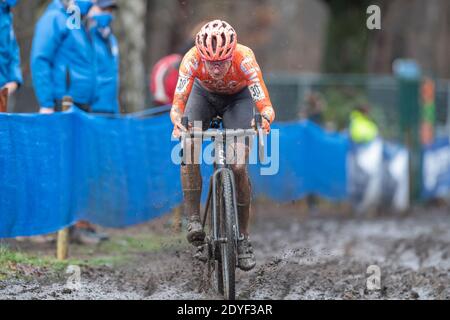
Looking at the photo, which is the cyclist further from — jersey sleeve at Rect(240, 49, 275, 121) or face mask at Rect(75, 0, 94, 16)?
face mask at Rect(75, 0, 94, 16)

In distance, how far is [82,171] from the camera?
33.5ft

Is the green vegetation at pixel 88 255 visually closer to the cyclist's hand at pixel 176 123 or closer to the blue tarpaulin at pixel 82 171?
the blue tarpaulin at pixel 82 171

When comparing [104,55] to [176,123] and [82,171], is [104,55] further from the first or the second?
[176,123]

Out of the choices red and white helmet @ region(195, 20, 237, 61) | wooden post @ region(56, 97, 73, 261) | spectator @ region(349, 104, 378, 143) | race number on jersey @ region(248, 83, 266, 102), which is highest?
red and white helmet @ region(195, 20, 237, 61)

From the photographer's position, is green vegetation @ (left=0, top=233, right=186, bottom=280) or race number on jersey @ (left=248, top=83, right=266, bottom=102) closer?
race number on jersey @ (left=248, top=83, right=266, bottom=102)

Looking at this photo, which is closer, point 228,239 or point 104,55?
point 228,239

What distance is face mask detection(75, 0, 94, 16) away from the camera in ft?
35.3

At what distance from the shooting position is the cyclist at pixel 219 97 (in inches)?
313

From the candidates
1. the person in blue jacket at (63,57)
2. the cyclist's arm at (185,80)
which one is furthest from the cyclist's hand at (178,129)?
the person in blue jacket at (63,57)

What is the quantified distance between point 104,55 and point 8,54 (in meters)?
1.67

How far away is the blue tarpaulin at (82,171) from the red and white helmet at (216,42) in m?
1.47

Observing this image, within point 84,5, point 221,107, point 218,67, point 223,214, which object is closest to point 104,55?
point 84,5

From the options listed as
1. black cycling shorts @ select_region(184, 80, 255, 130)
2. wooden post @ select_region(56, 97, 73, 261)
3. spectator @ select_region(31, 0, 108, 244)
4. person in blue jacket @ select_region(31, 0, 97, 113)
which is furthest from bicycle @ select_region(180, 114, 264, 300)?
person in blue jacket @ select_region(31, 0, 97, 113)

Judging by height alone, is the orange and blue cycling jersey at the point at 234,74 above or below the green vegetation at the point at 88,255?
above
